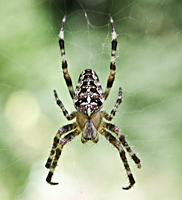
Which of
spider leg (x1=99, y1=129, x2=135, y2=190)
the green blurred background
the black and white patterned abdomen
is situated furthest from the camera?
the green blurred background

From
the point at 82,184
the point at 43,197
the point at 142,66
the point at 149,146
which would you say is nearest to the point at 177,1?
the point at 142,66

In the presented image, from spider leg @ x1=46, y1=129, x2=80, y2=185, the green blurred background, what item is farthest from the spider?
the green blurred background

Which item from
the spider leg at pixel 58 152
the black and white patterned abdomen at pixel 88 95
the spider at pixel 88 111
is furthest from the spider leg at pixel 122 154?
the black and white patterned abdomen at pixel 88 95

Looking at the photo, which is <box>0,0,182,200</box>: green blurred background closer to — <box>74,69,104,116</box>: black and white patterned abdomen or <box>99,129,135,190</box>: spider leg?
<box>99,129,135,190</box>: spider leg

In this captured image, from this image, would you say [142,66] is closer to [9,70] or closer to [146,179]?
[146,179]

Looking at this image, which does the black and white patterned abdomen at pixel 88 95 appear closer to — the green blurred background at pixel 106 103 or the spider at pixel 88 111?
the spider at pixel 88 111

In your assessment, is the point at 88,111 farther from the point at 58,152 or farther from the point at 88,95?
the point at 58,152
